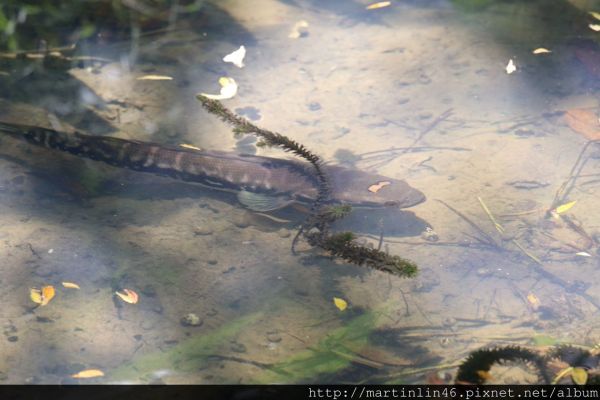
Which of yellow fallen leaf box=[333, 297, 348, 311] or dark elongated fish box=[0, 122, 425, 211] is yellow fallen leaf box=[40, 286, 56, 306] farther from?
yellow fallen leaf box=[333, 297, 348, 311]

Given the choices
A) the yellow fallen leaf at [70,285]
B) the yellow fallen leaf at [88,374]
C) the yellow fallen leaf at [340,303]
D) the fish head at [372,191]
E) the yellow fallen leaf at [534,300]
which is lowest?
the yellow fallen leaf at [88,374]

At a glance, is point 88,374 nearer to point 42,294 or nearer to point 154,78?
point 42,294

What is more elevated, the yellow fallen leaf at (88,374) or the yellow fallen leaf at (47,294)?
the yellow fallen leaf at (47,294)

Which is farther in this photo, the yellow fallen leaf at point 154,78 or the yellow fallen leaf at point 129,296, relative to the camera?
the yellow fallen leaf at point 154,78

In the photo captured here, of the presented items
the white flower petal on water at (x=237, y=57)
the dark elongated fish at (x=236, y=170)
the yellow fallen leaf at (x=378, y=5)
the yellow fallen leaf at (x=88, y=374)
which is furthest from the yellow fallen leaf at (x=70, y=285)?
the yellow fallen leaf at (x=378, y=5)

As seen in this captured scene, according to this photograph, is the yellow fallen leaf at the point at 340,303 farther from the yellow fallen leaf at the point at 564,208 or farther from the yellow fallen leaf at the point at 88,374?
the yellow fallen leaf at the point at 564,208

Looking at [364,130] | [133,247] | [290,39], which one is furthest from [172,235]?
[290,39]
